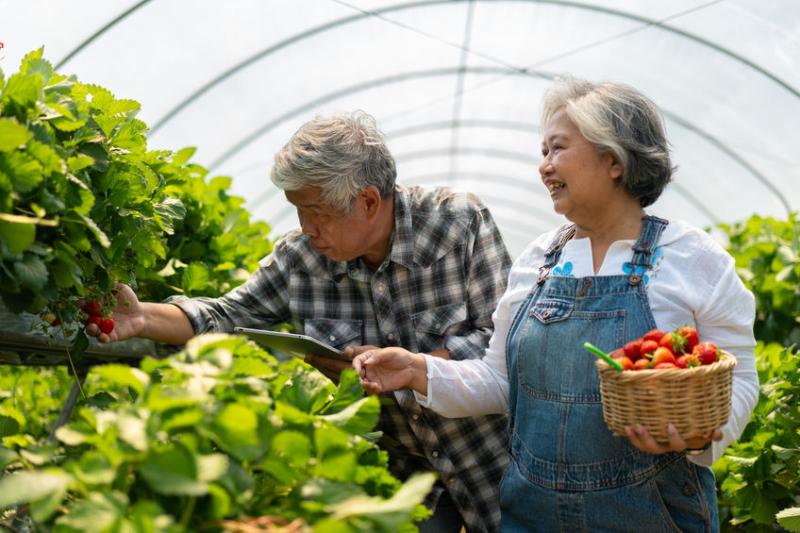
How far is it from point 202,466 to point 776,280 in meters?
4.05

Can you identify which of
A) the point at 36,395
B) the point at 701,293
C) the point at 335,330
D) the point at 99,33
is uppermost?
the point at 99,33

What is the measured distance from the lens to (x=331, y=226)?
2336 millimetres

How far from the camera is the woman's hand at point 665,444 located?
4.90ft

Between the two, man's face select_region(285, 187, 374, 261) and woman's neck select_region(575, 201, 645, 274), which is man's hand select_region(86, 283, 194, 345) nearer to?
man's face select_region(285, 187, 374, 261)

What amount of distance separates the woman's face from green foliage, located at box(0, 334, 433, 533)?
3.06ft

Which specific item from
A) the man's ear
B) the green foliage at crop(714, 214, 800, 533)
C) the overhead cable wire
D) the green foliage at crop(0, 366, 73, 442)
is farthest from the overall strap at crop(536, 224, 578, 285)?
the overhead cable wire

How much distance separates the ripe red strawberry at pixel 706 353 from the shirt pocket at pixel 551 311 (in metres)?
0.39

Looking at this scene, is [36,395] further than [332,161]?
Yes

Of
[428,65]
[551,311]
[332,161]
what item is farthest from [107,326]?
[428,65]

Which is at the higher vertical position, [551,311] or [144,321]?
[551,311]

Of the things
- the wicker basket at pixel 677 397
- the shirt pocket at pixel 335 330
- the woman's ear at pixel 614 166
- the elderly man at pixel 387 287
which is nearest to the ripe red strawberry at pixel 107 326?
the elderly man at pixel 387 287

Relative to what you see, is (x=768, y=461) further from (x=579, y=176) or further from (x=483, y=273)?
(x=579, y=176)

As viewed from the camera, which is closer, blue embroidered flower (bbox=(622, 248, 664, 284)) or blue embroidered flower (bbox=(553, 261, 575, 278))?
blue embroidered flower (bbox=(622, 248, 664, 284))

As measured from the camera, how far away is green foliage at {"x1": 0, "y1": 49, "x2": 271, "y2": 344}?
119 centimetres
